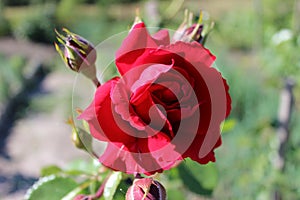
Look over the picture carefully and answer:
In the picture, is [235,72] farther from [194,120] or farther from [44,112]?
[194,120]

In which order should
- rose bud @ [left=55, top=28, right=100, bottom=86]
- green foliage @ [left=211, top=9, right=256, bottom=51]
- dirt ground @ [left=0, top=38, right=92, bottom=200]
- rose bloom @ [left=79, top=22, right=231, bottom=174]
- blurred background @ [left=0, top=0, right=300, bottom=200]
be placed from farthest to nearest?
green foliage @ [left=211, top=9, right=256, bottom=51]
dirt ground @ [left=0, top=38, right=92, bottom=200]
blurred background @ [left=0, top=0, right=300, bottom=200]
rose bud @ [left=55, top=28, right=100, bottom=86]
rose bloom @ [left=79, top=22, right=231, bottom=174]

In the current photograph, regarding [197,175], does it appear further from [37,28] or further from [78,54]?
[37,28]

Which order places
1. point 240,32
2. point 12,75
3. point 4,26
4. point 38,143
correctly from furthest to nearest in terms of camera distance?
point 4,26
point 240,32
point 12,75
point 38,143

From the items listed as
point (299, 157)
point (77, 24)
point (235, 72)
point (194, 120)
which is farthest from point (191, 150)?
point (77, 24)

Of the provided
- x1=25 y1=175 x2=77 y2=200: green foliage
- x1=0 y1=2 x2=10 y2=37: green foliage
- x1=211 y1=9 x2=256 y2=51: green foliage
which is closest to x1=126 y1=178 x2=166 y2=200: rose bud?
x1=25 y1=175 x2=77 y2=200: green foliage

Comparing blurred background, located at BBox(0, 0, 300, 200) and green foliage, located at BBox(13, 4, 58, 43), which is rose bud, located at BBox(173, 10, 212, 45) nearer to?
blurred background, located at BBox(0, 0, 300, 200)

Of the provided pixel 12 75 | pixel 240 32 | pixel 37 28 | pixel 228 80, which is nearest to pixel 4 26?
pixel 37 28
